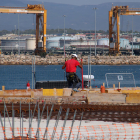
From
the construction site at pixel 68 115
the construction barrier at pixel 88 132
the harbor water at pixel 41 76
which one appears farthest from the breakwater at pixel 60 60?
the construction barrier at pixel 88 132

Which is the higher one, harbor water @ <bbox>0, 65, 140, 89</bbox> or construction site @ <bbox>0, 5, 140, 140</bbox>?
construction site @ <bbox>0, 5, 140, 140</bbox>

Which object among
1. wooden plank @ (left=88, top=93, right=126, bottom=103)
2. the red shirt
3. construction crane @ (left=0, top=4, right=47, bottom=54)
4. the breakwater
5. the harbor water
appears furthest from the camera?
the breakwater

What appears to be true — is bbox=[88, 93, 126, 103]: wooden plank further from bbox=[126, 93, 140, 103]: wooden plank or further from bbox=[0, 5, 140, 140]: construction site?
bbox=[126, 93, 140, 103]: wooden plank

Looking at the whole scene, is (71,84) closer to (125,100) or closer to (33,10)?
(125,100)

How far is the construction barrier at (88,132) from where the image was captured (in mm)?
8307

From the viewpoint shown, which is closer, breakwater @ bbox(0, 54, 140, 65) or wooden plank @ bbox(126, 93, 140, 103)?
wooden plank @ bbox(126, 93, 140, 103)

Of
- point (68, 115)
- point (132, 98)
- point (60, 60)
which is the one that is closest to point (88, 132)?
point (68, 115)

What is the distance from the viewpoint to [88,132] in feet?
29.3

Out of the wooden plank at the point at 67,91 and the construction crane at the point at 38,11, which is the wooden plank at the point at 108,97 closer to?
the wooden plank at the point at 67,91

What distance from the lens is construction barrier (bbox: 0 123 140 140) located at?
8307 millimetres

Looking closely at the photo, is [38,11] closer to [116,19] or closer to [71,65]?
[116,19]

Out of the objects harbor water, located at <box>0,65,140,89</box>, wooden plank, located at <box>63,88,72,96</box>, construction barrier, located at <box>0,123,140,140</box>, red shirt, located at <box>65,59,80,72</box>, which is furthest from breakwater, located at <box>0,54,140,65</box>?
construction barrier, located at <box>0,123,140,140</box>

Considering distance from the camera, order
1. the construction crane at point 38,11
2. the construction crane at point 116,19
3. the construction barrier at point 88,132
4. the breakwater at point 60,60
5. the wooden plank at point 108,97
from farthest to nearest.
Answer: the breakwater at point 60,60, the construction crane at point 116,19, the construction crane at point 38,11, the wooden plank at point 108,97, the construction barrier at point 88,132

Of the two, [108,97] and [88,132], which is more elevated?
[108,97]
